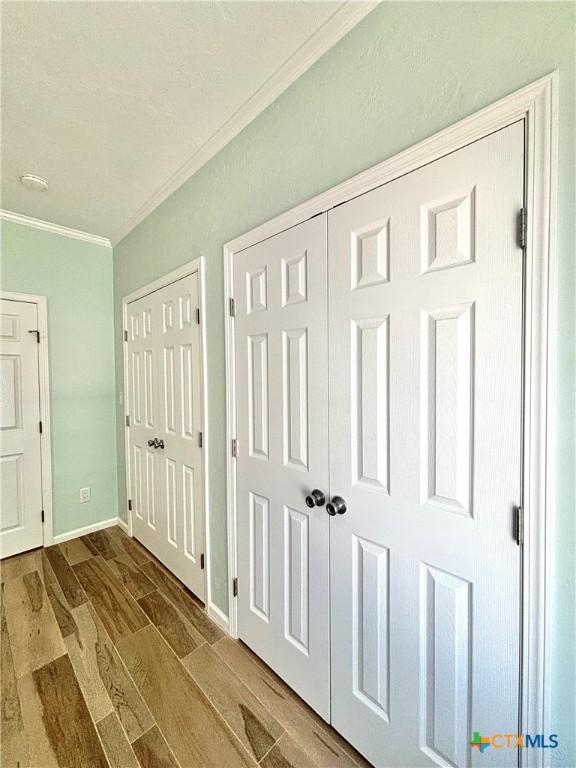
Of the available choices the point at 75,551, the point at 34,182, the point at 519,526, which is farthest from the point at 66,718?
the point at 34,182

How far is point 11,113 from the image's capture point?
147cm

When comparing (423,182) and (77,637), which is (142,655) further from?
(423,182)

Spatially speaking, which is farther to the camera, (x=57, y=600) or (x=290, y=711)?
(x=57, y=600)

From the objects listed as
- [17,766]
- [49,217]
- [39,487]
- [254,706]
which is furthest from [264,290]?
[39,487]

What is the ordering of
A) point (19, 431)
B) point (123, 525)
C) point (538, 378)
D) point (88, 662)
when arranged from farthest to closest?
point (123, 525) < point (19, 431) < point (88, 662) < point (538, 378)

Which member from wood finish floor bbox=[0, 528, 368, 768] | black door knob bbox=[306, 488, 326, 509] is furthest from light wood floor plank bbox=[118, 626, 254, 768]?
black door knob bbox=[306, 488, 326, 509]

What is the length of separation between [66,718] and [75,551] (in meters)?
1.51

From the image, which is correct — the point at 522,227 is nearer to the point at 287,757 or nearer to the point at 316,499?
the point at 316,499

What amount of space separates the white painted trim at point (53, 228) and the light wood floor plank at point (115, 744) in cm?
315

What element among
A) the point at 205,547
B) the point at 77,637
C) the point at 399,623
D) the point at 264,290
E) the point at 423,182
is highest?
the point at 423,182

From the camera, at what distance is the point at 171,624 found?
1.77 m

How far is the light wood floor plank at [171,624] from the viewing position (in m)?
1.62

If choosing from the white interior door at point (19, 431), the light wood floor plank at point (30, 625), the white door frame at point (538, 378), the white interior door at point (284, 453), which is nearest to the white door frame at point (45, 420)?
the white interior door at point (19, 431)

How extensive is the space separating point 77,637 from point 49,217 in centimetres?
285
